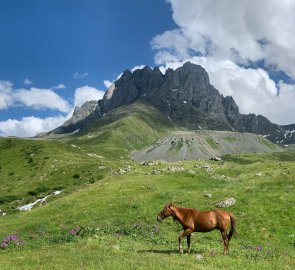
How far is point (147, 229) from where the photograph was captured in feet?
119

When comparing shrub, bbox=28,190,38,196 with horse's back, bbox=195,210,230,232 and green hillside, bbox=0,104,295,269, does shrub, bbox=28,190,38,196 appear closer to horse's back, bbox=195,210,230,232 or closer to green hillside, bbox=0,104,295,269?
green hillside, bbox=0,104,295,269

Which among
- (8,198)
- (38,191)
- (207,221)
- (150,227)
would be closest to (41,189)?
(38,191)

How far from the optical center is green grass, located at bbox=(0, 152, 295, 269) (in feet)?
72.5

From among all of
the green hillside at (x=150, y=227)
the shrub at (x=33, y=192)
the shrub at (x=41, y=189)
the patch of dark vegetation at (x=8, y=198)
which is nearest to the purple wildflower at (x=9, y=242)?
the green hillside at (x=150, y=227)

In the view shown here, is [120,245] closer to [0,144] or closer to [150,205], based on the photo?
[150,205]

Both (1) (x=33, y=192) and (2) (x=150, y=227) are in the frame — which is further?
(1) (x=33, y=192)

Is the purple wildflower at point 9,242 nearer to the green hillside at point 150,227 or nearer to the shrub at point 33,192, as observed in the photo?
the green hillside at point 150,227

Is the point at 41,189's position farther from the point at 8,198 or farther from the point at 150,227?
the point at 150,227

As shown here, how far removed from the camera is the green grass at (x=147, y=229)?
22.1 meters

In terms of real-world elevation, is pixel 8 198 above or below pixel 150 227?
above

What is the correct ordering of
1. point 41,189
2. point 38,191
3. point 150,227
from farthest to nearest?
point 41,189, point 38,191, point 150,227

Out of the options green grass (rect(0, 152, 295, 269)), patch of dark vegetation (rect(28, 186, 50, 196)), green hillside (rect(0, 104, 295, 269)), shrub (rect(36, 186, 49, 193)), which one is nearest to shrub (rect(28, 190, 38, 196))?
patch of dark vegetation (rect(28, 186, 50, 196))

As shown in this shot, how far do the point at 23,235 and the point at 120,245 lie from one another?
13.0 metres

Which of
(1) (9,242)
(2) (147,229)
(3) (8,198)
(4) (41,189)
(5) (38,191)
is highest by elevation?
(4) (41,189)
